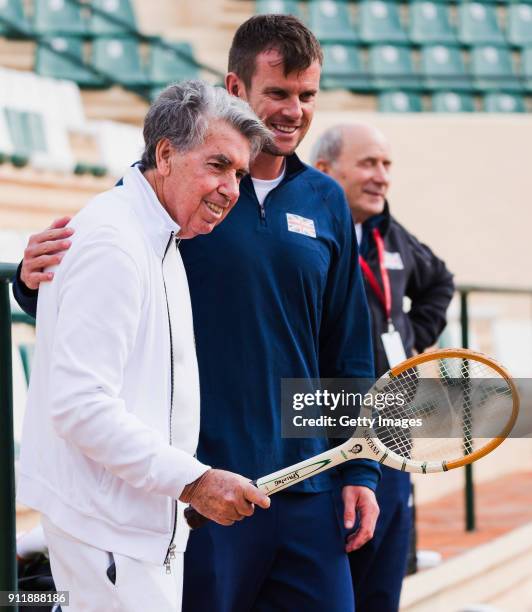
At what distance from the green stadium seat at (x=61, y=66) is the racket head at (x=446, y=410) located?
751 centimetres

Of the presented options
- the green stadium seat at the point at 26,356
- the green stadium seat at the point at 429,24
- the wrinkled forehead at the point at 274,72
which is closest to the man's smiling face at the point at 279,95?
the wrinkled forehead at the point at 274,72

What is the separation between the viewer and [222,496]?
5.91ft

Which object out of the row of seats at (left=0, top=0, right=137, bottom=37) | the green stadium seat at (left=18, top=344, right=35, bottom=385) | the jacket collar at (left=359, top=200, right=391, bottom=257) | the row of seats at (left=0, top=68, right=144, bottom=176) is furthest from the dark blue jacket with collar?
the row of seats at (left=0, top=0, right=137, bottom=37)

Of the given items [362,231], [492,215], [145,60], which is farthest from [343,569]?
[145,60]

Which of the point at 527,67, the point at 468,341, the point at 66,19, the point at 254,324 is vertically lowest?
the point at 468,341

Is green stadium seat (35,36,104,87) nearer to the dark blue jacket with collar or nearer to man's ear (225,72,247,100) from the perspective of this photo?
man's ear (225,72,247,100)

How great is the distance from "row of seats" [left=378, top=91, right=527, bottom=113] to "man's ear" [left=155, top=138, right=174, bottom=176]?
9458 mm

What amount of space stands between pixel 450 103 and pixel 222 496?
10199 mm

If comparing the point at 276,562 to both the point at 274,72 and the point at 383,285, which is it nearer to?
the point at 274,72

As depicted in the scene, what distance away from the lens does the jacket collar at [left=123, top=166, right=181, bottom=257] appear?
1.91m

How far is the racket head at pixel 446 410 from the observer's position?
213cm

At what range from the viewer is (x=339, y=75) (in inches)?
450

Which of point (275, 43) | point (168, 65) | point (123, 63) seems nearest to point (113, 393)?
point (275, 43)

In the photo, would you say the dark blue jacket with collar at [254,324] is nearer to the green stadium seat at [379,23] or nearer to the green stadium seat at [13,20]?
the green stadium seat at [13,20]
